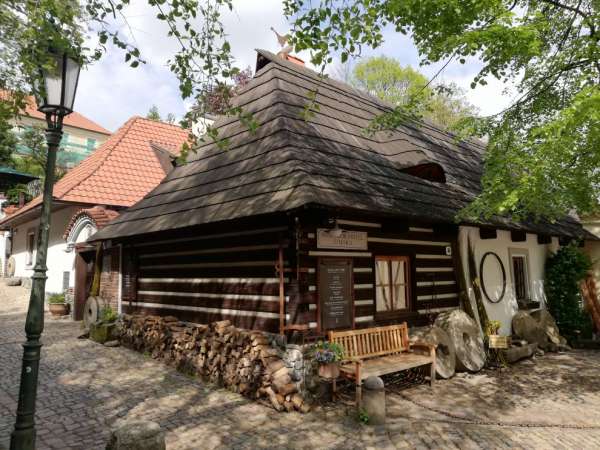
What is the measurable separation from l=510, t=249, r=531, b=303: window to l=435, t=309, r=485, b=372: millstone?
11.9 ft

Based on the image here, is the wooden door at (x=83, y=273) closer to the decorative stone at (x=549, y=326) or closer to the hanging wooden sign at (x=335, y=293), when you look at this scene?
the hanging wooden sign at (x=335, y=293)

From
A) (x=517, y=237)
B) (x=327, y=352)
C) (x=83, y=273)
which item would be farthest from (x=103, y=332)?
(x=517, y=237)

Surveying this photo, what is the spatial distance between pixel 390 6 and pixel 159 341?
6958 mm

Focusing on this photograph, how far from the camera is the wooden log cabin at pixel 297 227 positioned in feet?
19.5

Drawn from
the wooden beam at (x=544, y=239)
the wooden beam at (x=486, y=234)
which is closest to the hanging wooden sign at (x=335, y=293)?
the wooden beam at (x=486, y=234)

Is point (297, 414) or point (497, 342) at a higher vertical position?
point (497, 342)

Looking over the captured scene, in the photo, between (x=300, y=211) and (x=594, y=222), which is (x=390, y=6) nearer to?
(x=300, y=211)

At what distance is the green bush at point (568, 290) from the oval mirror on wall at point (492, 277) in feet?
8.27

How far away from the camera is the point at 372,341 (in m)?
6.46

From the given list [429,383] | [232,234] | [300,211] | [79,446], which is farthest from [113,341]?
[429,383]

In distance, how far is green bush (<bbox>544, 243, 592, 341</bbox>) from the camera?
10.9 m

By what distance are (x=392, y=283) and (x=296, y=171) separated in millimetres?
2865

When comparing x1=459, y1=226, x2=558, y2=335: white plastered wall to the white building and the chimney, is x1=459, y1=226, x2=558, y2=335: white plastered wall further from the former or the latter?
the white building

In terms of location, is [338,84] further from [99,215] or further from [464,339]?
[464,339]
